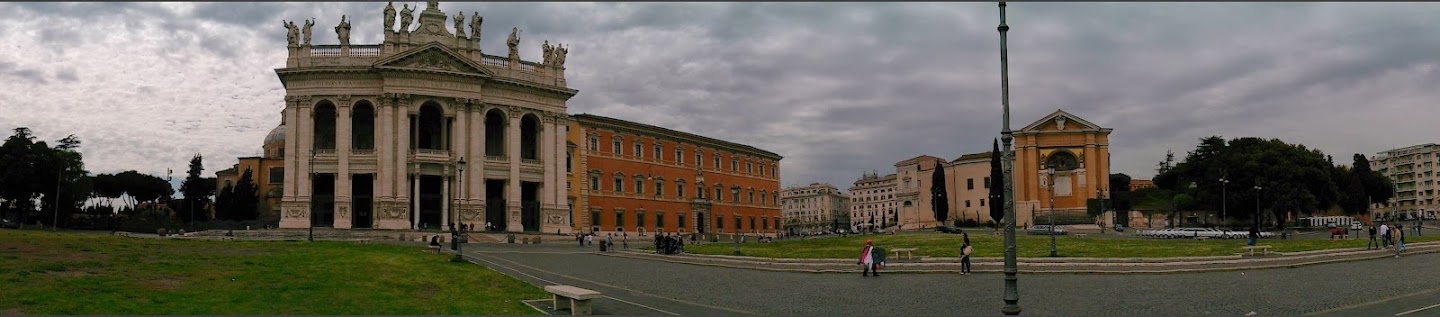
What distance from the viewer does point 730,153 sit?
323 ft

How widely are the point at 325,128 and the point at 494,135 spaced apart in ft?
35.5

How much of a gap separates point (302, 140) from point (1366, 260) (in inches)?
2161

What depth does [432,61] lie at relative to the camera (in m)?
66.5

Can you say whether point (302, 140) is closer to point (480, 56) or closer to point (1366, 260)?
point (480, 56)

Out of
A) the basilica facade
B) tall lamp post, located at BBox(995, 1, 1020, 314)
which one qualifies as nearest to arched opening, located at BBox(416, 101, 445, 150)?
the basilica facade

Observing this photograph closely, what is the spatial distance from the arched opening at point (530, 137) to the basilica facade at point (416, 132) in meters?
0.27

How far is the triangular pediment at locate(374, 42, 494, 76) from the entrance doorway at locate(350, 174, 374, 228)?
7290 mm

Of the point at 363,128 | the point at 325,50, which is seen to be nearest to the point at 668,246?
the point at 325,50

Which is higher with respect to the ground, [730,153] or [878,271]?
[730,153]

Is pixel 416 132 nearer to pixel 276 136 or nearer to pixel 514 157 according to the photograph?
pixel 514 157

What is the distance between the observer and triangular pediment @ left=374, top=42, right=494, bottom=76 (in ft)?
213

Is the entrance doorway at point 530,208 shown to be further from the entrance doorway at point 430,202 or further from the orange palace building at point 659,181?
the entrance doorway at point 430,202

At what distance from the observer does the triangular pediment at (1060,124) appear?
91125 mm

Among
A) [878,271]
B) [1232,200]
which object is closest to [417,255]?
[878,271]
